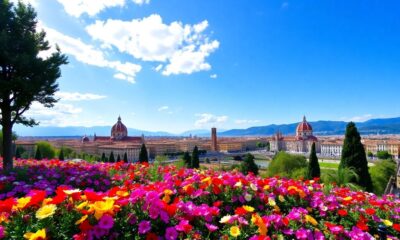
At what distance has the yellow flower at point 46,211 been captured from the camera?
2.37 meters

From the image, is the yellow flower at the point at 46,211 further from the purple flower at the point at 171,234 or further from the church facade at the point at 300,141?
the church facade at the point at 300,141

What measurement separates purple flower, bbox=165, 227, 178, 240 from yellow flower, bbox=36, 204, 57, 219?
0.91 metres

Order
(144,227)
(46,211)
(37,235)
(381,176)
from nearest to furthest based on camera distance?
(37,235) → (46,211) → (144,227) → (381,176)

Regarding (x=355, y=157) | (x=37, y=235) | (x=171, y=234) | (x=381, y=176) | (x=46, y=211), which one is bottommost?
(x=381, y=176)

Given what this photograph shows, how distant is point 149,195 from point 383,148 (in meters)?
113

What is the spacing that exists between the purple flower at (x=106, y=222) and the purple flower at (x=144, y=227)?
0.76 feet

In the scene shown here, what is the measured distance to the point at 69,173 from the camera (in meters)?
6.16

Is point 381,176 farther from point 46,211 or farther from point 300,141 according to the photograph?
point 300,141

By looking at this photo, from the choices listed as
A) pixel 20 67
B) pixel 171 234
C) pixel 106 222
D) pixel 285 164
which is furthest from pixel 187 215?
pixel 285 164

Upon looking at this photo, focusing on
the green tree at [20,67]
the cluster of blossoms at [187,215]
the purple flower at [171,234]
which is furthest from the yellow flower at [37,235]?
the green tree at [20,67]

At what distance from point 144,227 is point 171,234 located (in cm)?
23

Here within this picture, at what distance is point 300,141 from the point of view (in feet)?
404

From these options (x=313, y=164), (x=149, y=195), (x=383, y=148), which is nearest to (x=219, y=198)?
(x=149, y=195)

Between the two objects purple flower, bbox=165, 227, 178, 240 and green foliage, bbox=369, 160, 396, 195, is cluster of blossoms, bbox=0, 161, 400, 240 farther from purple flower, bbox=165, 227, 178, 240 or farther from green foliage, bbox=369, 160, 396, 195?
green foliage, bbox=369, 160, 396, 195
